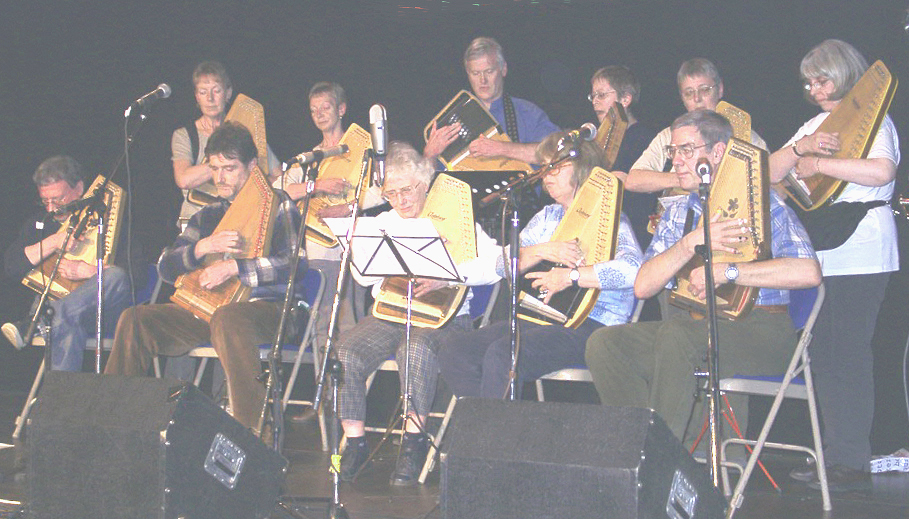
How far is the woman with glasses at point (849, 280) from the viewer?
3.67 m

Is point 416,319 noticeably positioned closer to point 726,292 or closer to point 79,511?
point 726,292

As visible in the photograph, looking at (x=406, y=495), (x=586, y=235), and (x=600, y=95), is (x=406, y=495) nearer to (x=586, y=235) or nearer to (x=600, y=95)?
(x=586, y=235)

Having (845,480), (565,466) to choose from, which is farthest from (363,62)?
(565,466)

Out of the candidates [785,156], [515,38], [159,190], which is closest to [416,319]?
[785,156]

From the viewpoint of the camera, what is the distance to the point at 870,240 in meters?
3.69

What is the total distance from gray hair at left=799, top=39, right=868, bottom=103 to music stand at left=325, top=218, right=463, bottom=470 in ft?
4.62

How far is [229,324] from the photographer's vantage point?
4168 mm

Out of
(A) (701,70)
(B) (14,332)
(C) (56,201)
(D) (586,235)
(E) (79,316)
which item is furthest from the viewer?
(C) (56,201)

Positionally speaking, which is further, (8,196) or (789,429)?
(8,196)

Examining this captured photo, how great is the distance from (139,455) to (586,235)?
1.69 m

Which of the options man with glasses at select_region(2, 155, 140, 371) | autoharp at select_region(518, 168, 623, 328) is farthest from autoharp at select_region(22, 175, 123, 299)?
autoharp at select_region(518, 168, 623, 328)

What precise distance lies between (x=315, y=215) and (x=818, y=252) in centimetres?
215

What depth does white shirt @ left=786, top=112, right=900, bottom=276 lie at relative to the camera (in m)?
3.68

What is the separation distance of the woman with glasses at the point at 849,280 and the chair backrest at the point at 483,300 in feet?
3.78
